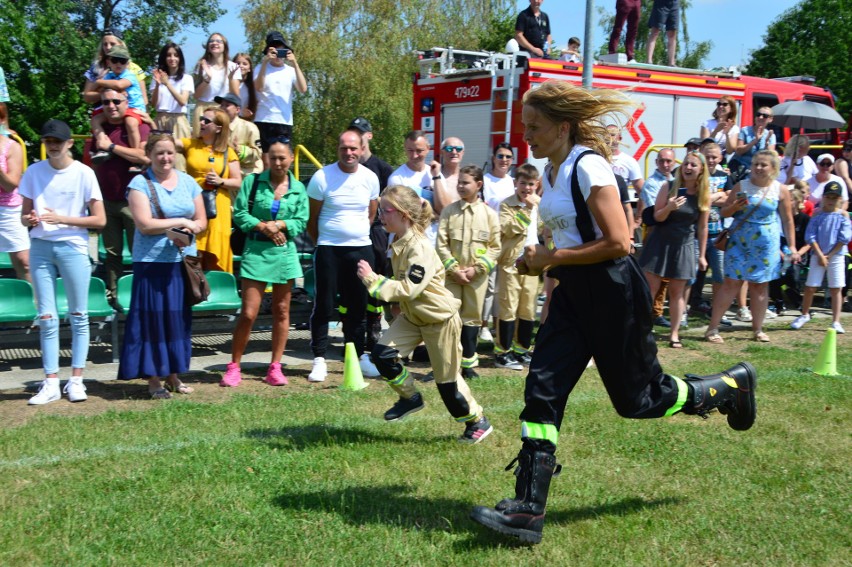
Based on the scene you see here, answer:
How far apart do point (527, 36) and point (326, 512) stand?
10.9m

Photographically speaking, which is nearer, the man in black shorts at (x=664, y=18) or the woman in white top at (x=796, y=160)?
the woman in white top at (x=796, y=160)

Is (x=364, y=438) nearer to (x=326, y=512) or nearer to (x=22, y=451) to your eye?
(x=326, y=512)

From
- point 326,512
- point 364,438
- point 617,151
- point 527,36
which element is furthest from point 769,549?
point 527,36

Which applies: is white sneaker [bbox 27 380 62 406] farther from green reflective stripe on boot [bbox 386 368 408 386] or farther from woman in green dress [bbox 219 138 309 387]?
green reflective stripe on boot [bbox 386 368 408 386]

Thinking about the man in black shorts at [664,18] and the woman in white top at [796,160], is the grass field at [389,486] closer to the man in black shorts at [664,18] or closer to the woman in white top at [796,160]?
the woman in white top at [796,160]

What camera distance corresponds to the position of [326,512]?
4.70 m

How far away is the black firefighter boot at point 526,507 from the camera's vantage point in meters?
4.23

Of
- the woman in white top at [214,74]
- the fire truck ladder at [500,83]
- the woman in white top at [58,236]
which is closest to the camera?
the woman in white top at [58,236]

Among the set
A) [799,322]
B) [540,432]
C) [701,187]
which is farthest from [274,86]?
[540,432]

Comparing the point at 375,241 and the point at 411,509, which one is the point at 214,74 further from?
the point at 411,509

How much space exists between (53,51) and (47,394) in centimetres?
2537

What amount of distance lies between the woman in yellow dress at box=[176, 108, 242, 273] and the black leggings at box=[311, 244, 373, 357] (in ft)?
4.29

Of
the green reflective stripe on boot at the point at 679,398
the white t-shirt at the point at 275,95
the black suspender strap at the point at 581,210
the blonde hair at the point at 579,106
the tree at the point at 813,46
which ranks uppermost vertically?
the tree at the point at 813,46

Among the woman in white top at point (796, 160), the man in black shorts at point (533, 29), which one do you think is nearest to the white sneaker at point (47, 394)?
the man in black shorts at point (533, 29)
